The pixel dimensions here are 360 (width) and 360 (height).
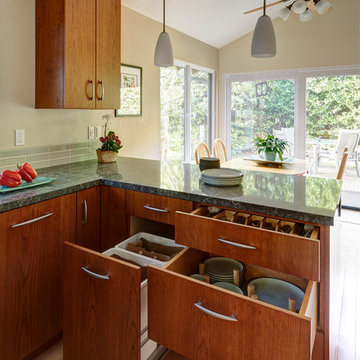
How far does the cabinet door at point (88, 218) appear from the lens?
182 cm

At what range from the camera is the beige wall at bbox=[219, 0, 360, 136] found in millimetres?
4180

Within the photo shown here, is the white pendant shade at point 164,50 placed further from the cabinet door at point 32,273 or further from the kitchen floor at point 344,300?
the kitchen floor at point 344,300

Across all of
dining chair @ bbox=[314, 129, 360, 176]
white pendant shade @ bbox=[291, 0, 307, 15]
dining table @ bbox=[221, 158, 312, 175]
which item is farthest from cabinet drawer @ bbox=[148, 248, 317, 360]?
dining chair @ bbox=[314, 129, 360, 176]

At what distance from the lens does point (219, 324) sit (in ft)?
3.57

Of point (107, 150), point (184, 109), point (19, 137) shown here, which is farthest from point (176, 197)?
point (184, 109)

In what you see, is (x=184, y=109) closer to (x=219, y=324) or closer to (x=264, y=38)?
(x=264, y=38)

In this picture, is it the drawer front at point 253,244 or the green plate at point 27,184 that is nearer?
the drawer front at point 253,244

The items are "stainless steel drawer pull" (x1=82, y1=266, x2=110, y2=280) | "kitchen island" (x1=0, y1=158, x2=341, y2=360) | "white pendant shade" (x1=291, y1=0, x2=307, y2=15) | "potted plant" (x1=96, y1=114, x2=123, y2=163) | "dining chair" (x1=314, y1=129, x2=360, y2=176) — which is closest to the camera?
"kitchen island" (x1=0, y1=158, x2=341, y2=360)

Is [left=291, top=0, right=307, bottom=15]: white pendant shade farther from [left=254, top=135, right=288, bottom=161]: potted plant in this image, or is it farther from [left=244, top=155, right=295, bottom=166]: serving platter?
[left=244, top=155, right=295, bottom=166]: serving platter

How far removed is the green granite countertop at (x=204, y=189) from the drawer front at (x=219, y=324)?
1.25ft

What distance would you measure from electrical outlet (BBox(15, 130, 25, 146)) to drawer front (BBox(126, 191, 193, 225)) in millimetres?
879

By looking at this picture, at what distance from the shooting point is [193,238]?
1419mm

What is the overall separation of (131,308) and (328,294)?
2.61 feet

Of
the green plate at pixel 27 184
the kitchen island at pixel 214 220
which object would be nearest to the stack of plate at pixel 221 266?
the kitchen island at pixel 214 220
